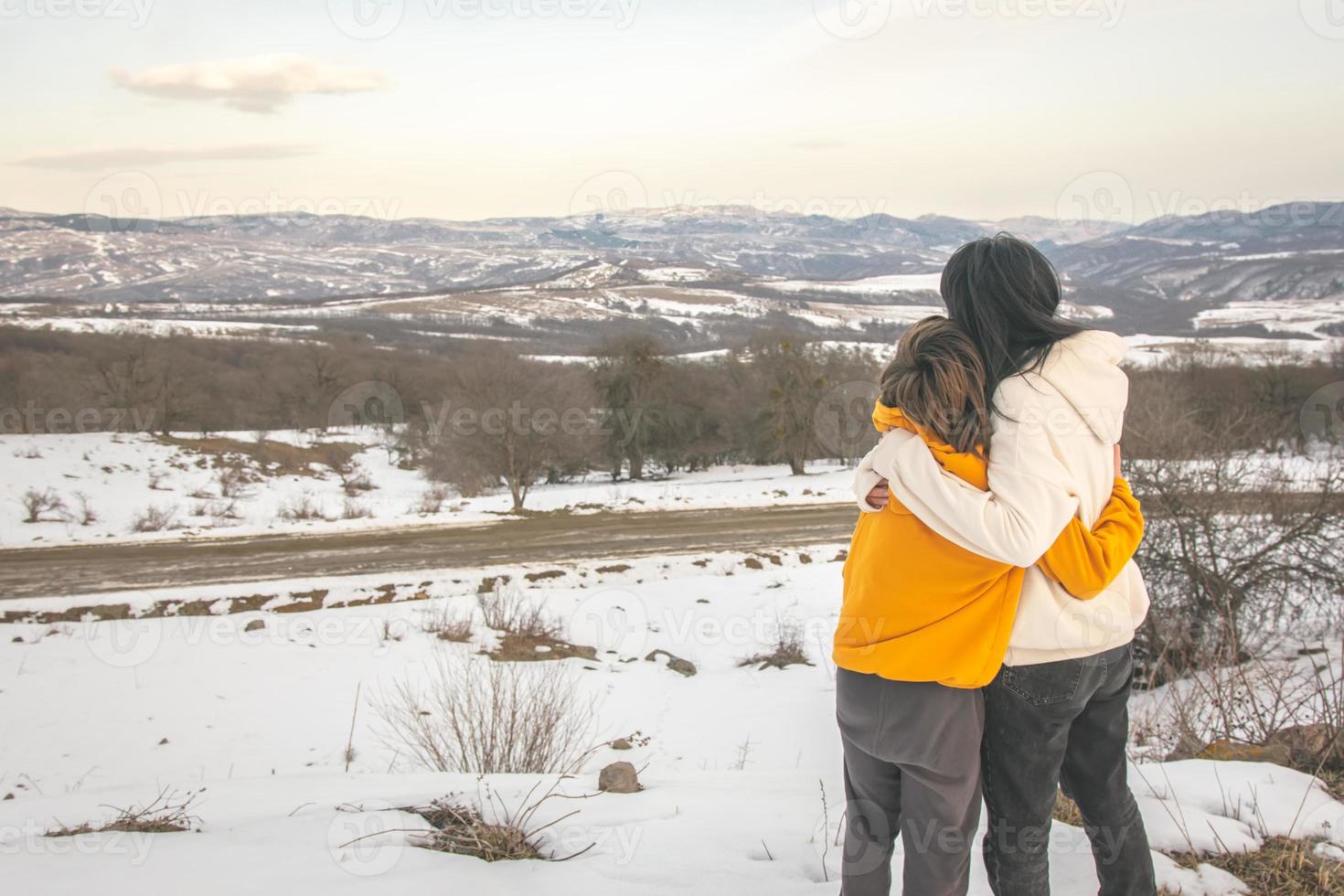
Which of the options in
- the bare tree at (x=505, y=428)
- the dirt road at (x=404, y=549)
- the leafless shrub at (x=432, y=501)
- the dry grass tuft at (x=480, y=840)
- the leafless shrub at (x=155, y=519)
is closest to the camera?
the dry grass tuft at (x=480, y=840)

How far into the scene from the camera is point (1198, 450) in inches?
452

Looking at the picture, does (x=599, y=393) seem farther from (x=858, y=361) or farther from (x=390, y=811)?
(x=390, y=811)

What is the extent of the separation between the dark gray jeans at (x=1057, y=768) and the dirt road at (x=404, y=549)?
12725 millimetres

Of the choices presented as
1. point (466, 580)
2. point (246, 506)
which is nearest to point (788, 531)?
point (466, 580)

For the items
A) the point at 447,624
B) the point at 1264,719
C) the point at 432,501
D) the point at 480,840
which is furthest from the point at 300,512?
the point at 1264,719

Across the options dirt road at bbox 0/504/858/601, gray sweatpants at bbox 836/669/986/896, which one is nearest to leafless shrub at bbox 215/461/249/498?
dirt road at bbox 0/504/858/601

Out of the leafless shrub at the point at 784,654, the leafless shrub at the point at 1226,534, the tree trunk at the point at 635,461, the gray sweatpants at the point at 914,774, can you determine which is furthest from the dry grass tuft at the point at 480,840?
the tree trunk at the point at 635,461

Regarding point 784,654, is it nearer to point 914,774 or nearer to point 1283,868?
point 1283,868

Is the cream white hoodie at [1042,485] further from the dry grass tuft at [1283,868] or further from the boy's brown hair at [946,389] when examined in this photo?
the dry grass tuft at [1283,868]

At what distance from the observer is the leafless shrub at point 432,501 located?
20562 millimetres

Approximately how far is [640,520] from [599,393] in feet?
63.4

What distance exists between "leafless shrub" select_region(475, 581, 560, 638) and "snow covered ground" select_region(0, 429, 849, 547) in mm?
6264

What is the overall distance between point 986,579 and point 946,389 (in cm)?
50

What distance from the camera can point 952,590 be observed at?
6.65 feet
